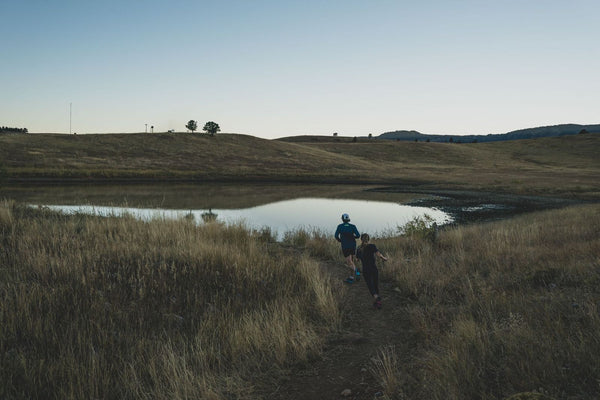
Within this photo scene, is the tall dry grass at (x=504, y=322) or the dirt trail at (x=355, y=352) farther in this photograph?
the dirt trail at (x=355, y=352)

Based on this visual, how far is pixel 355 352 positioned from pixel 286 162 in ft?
228

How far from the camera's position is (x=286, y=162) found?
7456 centimetres

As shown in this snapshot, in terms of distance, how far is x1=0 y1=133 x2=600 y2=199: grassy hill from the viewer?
163ft

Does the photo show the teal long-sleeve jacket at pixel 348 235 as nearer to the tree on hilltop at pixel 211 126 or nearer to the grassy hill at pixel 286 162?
the grassy hill at pixel 286 162

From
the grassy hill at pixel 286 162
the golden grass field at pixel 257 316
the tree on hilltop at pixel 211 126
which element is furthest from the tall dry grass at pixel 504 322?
the tree on hilltop at pixel 211 126

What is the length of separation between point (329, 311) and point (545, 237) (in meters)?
10.4

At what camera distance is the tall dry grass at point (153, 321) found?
4.54 metres

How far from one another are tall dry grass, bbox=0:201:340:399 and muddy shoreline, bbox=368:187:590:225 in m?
19.2

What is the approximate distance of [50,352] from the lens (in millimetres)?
5086

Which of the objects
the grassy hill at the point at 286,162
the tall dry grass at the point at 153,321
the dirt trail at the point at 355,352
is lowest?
the dirt trail at the point at 355,352

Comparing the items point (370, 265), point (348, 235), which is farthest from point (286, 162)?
point (370, 265)

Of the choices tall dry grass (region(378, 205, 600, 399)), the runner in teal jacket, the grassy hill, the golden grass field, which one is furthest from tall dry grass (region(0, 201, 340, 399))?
the grassy hill

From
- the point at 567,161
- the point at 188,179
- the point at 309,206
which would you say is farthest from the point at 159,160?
the point at 567,161

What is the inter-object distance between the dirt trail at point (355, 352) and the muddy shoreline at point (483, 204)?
17947 millimetres
